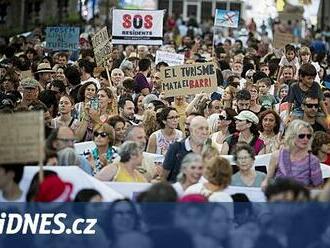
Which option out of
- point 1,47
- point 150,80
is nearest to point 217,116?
point 150,80

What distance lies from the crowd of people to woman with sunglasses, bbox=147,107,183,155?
0.01 m

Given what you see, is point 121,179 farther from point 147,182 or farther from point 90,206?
point 90,206

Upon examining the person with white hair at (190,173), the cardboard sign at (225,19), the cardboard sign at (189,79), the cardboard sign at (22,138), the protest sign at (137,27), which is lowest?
the cardboard sign at (225,19)

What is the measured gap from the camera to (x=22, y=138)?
853 centimetres

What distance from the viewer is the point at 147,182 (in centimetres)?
1029

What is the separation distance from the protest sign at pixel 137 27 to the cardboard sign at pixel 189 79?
23.3 feet

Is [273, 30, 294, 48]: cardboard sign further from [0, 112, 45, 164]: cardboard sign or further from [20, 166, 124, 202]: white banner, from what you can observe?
[0, 112, 45, 164]: cardboard sign

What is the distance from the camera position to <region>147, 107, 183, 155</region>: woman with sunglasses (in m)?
12.9

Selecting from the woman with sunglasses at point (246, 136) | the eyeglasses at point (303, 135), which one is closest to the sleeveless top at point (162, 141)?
the woman with sunglasses at point (246, 136)

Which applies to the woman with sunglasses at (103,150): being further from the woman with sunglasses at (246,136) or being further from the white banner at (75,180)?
the white banner at (75,180)

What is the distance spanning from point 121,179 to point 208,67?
5.45m

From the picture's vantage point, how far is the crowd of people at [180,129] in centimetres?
→ 927

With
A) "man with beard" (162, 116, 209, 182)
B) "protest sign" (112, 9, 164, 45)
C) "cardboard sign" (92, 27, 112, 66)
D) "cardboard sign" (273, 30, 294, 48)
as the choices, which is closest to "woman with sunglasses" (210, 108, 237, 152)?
"man with beard" (162, 116, 209, 182)

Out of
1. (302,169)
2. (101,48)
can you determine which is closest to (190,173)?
(302,169)
